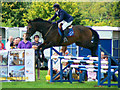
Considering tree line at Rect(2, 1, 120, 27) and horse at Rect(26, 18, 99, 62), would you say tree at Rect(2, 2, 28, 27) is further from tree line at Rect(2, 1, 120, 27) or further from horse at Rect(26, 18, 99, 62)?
horse at Rect(26, 18, 99, 62)

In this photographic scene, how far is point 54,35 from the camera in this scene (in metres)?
10.2

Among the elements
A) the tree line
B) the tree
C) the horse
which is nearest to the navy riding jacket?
the horse

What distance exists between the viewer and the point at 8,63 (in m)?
9.75

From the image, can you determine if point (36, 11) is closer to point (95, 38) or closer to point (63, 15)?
point (95, 38)

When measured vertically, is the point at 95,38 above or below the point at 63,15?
below

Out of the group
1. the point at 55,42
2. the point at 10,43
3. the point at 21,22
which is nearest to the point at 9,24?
the point at 21,22

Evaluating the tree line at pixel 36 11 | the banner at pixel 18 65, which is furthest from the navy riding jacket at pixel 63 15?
the tree line at pixel 36 11

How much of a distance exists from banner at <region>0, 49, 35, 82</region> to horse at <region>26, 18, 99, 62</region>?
0.53 metres

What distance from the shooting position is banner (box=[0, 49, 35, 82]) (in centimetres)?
973

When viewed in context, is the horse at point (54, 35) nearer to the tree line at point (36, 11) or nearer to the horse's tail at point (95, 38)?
the horse's tail at point (95, 38)

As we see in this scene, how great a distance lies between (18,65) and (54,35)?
1.50 m

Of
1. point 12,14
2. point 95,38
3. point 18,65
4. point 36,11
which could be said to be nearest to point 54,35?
point 18,65

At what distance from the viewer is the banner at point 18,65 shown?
973cm

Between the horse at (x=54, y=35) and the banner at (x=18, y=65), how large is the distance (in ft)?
1.75
